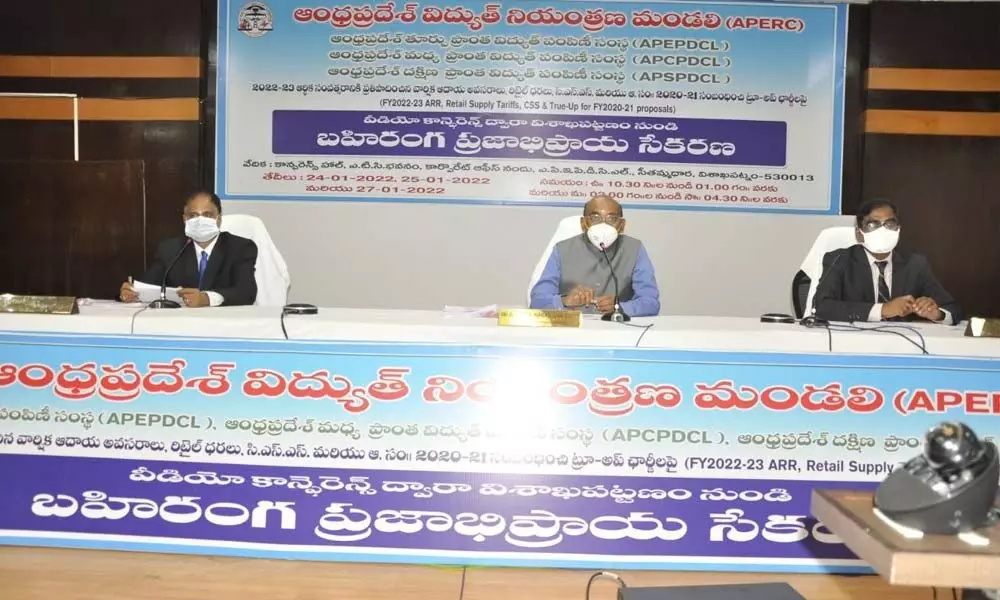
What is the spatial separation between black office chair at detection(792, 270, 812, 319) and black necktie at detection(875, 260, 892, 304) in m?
0.33

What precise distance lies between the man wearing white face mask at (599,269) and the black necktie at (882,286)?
0.87 m

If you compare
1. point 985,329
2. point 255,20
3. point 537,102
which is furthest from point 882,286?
point 255,20

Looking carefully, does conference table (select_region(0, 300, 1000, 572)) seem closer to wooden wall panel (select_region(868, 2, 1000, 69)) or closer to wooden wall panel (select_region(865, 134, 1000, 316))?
wooden wall panel (select_region(865, 134, 1000, 316))

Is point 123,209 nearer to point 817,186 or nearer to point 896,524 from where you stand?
point 817,186

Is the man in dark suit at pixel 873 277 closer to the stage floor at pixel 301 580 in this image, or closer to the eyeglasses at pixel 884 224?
the eyeglasses at pixel 884 224

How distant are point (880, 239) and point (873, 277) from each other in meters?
0.21

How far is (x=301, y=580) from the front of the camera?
2115 millimetres

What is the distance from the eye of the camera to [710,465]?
7.05ft

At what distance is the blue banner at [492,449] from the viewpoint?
2.15 m

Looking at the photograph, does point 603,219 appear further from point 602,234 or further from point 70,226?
point 70,226

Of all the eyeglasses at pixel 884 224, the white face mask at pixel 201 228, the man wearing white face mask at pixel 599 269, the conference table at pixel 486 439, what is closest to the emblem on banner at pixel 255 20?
the white face mask at pixel 201 228

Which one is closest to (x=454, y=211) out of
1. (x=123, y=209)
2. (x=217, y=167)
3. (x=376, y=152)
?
(x=376, y=152)

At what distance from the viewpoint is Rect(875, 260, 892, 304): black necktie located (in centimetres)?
303

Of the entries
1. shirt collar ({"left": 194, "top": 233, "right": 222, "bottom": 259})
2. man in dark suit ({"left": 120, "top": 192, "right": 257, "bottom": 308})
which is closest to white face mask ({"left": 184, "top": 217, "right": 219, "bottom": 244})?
man in dark suit ({"left": 120, "top": 192, "right": 257, "bottom": 308})
